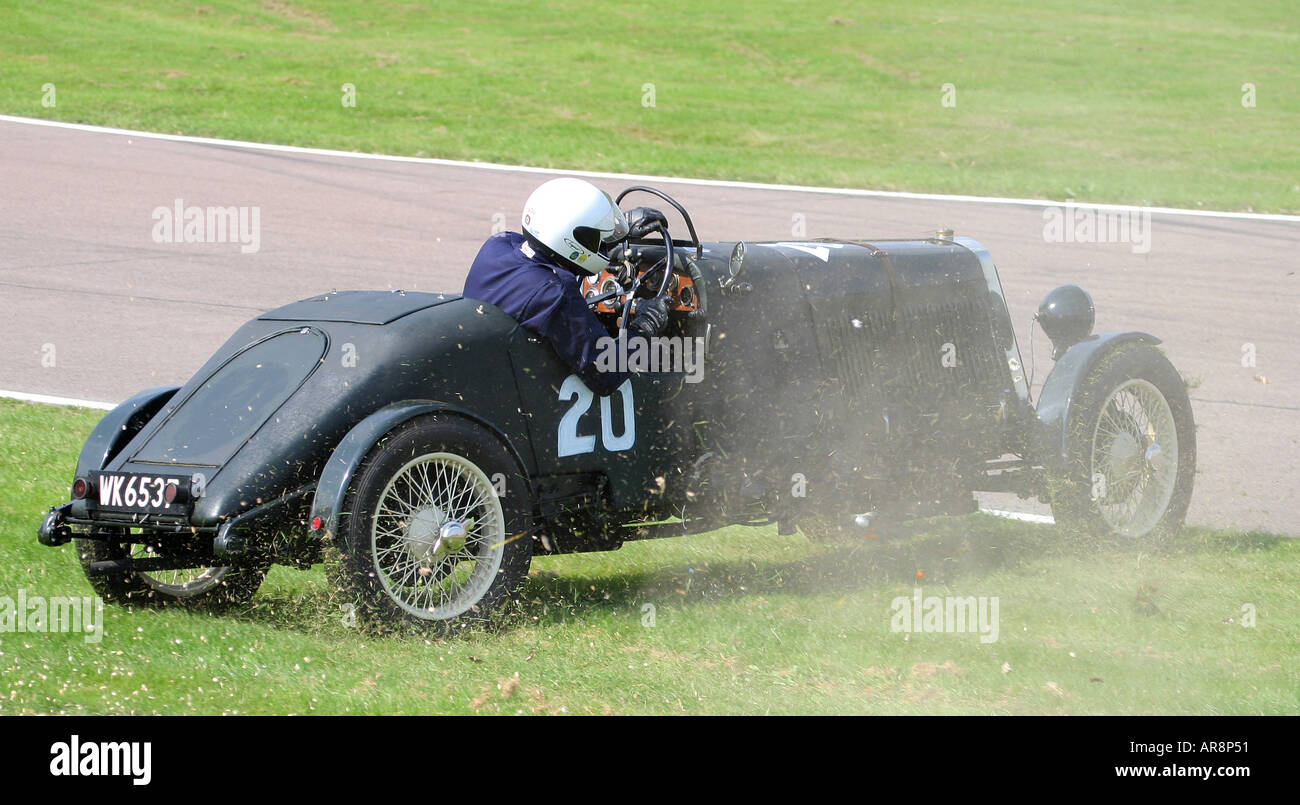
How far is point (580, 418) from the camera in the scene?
5906mm

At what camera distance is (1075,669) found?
18.5 ft

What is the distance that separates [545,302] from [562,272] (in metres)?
0.24

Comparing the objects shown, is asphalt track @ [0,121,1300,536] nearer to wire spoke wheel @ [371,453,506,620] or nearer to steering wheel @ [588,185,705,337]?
steering wheel @ [588,185,705,337]

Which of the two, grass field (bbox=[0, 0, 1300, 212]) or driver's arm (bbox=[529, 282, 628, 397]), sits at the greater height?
grass field (bbox=[0, 0, 1300, 212])

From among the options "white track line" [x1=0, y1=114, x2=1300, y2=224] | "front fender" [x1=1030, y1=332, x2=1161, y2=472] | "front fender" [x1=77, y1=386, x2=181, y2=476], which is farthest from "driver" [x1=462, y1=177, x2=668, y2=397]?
"white track line" [x1=0, y1=114, x2=1300, y2=224]

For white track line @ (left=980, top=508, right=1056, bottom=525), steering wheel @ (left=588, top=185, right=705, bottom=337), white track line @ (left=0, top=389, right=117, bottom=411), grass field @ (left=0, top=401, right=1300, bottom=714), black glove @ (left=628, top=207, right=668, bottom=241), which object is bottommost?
grass field @ (left=0, top=401, right=1300, bottom=714)

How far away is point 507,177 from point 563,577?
1095 centimetres

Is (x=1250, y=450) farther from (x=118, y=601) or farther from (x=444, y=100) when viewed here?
(x=444, y=100)

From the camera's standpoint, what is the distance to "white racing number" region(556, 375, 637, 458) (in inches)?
231

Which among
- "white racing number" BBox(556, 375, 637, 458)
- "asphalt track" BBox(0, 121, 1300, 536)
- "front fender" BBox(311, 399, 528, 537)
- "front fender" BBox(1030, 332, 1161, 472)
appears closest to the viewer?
"front fender" BBox(311, 399, 528, 537)

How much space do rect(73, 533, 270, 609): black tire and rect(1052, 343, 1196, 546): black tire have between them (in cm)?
391

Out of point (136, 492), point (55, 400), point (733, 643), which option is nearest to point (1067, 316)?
point (733, 643)

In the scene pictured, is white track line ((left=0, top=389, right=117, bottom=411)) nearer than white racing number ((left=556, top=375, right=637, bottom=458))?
No

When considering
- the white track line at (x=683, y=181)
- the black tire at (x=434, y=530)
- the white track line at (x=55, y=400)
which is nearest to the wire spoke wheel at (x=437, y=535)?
the black tire at (x=434, y=530)
